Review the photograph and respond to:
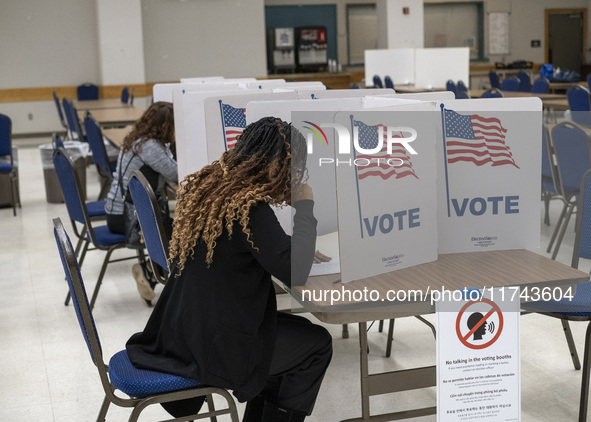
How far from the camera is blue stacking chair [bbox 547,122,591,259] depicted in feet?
13.3

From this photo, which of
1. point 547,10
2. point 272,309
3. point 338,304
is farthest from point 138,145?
point 547,10

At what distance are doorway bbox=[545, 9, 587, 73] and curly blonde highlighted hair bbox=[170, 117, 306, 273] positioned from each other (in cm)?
1652

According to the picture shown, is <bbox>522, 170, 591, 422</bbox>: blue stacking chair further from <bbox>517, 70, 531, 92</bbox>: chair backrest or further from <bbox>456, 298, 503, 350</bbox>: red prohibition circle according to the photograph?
<bbox>517, 70, 531, 92</bbox>: chair backrest

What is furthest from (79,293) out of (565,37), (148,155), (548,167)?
(565,37)

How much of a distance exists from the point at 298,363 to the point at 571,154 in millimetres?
2669

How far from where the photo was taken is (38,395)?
2844 mm

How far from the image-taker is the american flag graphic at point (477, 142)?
2.20 meters

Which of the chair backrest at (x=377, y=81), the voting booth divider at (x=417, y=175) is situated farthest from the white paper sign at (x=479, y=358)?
the chair backrest at (x=377, y=81)

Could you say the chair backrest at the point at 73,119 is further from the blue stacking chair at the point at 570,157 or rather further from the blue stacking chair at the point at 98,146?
the blue stacking chair at the point at 570,157

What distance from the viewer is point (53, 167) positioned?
6598mm

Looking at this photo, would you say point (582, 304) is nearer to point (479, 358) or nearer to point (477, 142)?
point (477, 142)

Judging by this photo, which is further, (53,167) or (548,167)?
(53,167)

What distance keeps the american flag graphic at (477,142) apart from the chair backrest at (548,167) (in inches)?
89.2

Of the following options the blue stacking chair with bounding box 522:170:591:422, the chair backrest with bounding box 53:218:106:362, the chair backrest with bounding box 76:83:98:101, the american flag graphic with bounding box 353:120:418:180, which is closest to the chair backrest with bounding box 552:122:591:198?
the blue stacking chair with bounding box 522:170:591:422
